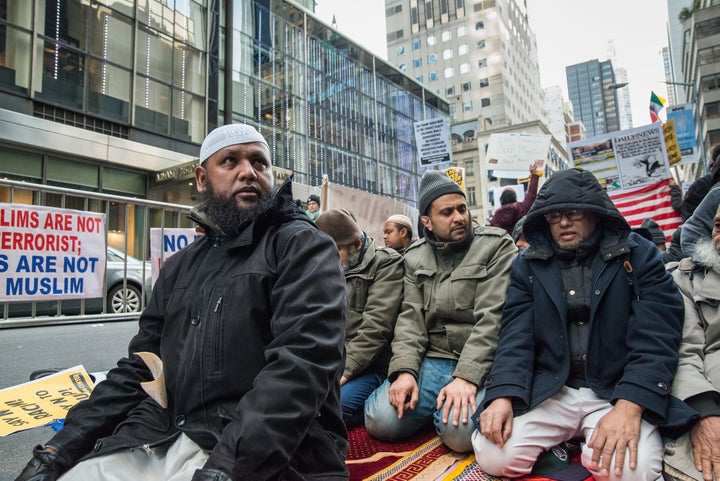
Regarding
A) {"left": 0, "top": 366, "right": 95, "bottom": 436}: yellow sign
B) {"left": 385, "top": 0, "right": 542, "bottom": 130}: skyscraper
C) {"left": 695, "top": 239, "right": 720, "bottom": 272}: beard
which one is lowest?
{"left": 0, "top": 366, "right": 95, "bottom": 436}: yellow sign

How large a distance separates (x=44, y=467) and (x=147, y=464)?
1.11ft

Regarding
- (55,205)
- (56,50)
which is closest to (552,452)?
(55,205)

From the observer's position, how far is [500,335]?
2.65m

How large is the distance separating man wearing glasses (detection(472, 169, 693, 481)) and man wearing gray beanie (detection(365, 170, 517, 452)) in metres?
0.16

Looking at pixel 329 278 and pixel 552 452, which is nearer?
pixel 329 278

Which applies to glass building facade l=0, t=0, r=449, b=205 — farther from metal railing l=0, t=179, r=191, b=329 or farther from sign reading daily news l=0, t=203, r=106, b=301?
sign reading daily news l=0, t=203, r=106, b=301

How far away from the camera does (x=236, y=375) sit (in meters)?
1.61

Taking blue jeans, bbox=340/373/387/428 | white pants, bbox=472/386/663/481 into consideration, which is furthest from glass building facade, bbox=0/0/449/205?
white pants, bbox=472/386/663/481

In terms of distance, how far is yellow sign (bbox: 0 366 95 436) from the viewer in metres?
2.66

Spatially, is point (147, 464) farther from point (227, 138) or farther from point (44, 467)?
point (227, 138)

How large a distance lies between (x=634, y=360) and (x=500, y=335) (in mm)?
664

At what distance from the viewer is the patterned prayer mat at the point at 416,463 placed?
2373 millimetres

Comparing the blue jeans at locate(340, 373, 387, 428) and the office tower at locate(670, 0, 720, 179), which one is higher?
the office tower at locate(670, 0, 720, 179)

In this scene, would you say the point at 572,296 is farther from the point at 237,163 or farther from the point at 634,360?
the point at 237,163
